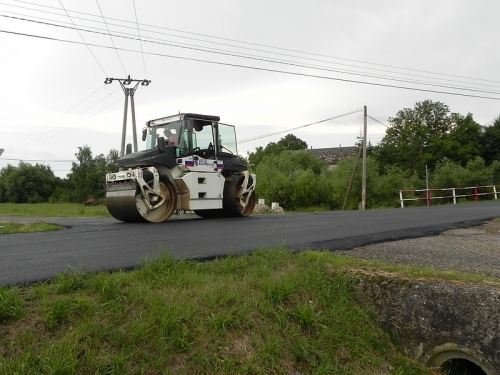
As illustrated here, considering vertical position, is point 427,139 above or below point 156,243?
above

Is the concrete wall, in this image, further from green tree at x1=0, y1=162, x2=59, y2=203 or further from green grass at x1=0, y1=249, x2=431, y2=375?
green tree at x1=0, y1=162, x2=59, y2=203

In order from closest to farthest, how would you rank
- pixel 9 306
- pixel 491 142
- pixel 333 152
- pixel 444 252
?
pixel 9 306
pixel 444 252
pixel 491 142
pixel 333 152

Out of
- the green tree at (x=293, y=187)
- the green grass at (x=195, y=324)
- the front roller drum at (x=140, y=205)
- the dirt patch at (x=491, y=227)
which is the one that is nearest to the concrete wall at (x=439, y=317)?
the green grass at (x=195, y=324)

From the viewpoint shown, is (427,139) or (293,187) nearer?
(293,187)

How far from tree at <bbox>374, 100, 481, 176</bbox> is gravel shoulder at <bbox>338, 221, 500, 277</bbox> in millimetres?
49664

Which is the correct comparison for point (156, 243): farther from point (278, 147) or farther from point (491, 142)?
point (278, 147)

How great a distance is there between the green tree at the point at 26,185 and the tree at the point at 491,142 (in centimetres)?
6555

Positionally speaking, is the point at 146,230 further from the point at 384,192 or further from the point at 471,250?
the point at 384,192

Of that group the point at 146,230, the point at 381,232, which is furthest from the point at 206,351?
the point at 381,232

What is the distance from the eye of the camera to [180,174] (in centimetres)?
1246

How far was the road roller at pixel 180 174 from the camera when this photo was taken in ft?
38.5

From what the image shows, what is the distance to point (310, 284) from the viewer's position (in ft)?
19.0

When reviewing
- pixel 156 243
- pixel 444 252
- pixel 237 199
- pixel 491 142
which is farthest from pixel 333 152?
pixel 156 243

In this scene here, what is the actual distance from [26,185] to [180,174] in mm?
72788
